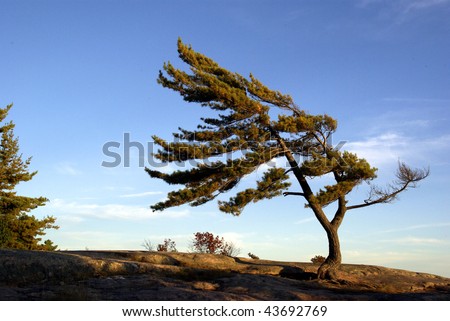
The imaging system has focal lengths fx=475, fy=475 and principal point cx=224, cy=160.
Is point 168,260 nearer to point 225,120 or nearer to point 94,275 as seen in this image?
point 94,275

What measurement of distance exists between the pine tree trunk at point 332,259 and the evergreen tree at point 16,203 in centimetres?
2083

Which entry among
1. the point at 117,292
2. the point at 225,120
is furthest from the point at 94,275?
the point at 225,120

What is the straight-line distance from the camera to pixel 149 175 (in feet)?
68.9

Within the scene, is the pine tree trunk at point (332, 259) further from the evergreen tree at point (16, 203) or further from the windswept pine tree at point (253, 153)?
the evergreen tree at point (16, 203)

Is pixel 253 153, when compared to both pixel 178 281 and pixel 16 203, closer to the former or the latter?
pixel 178 281

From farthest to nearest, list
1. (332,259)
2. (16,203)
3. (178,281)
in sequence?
1. (16,203)
2. (332,259)
3. (178,281)

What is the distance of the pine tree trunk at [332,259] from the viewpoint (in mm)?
19422

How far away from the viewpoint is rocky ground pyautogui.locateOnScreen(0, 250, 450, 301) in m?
12.2

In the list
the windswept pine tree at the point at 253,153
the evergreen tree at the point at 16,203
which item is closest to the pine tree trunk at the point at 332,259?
the windswept pine tree at the point at 253,153

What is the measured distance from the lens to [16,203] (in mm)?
32156

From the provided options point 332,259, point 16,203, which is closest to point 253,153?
point 332,259

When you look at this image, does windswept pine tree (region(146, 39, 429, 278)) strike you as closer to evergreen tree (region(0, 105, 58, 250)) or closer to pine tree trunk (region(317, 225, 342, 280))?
pine tree trunk (region(317, 225, 342, 280))

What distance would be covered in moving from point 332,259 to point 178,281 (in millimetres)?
7800

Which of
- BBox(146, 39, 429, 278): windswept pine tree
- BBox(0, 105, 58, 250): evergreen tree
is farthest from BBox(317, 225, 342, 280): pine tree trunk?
BBox(0, 105, 58, 250): evergreen tree
